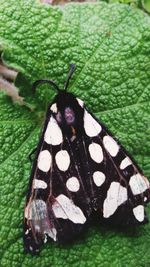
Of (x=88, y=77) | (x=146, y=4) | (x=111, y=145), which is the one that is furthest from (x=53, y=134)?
(x=146, y=4)

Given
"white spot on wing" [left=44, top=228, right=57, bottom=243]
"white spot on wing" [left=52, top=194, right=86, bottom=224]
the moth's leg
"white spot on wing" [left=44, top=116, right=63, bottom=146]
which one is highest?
"white spot on wing" [left=44, top=116, right=63, bottom=146]

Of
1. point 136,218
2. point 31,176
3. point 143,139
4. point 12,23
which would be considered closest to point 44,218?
point 31,176

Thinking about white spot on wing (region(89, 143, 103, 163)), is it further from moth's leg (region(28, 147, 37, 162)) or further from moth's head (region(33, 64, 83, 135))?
moth's leg (region(28, 147, 37, 162))

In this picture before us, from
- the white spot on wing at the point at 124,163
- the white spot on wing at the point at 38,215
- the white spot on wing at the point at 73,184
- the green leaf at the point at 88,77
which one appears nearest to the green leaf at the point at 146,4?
the green leaf at the point at 88,77

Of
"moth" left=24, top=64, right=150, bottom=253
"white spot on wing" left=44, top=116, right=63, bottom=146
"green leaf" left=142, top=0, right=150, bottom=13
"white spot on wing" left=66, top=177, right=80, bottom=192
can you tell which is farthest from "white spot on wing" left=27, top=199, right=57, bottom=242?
"green leaf" left=142, top=0, right=150, bottom=13

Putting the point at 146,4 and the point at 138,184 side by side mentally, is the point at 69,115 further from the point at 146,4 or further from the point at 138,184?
the point at 146,4

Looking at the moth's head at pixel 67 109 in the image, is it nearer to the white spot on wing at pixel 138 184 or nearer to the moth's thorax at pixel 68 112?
the moth's thorax at pixel 68 112

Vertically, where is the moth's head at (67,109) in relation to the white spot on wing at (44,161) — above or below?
above
